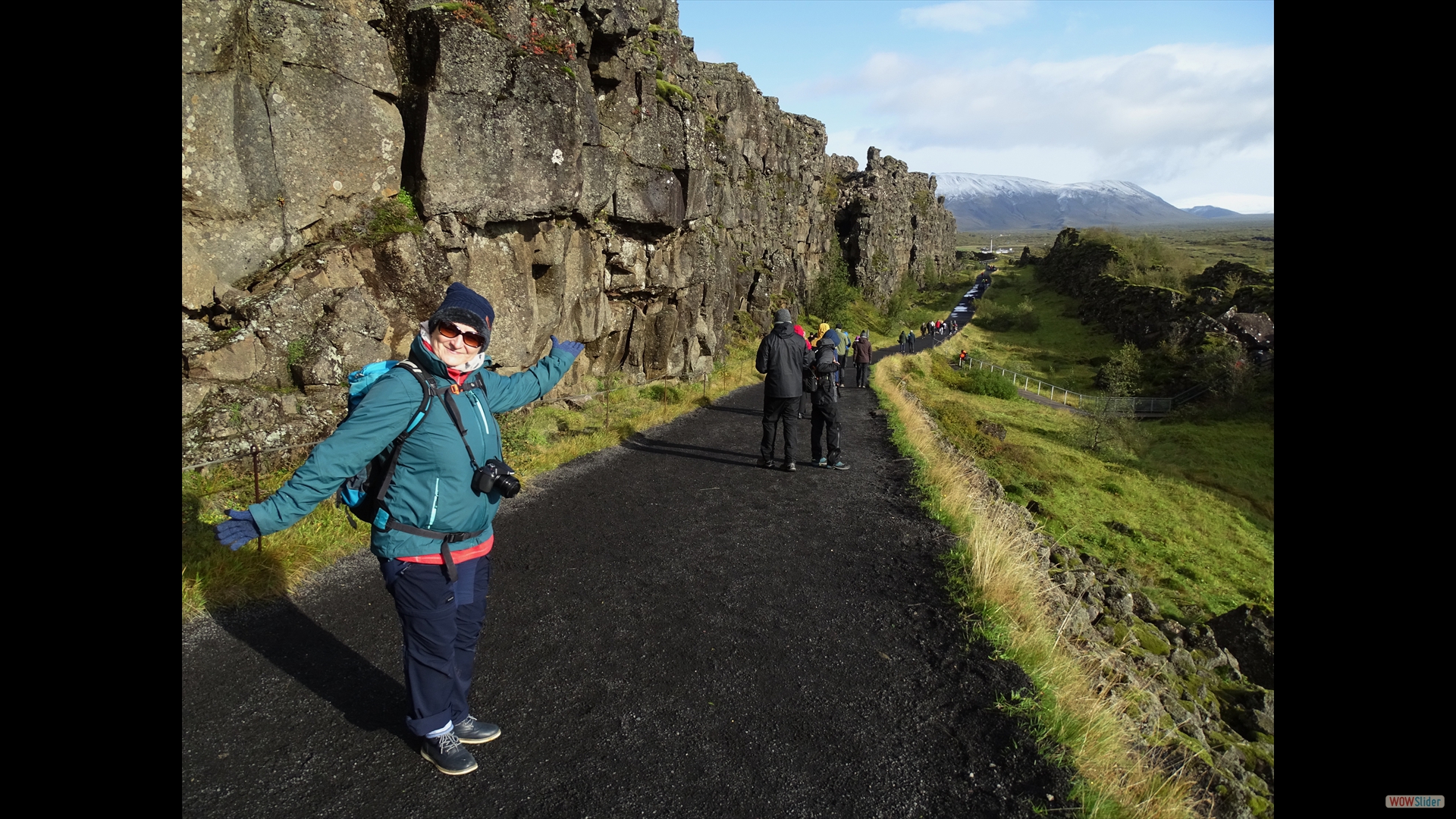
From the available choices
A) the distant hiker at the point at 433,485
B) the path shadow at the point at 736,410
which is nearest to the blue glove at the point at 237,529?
the distant hiker at the point at 433,485

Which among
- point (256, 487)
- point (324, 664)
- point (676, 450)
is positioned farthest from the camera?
point (676, 450)

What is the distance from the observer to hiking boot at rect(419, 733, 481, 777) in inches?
154

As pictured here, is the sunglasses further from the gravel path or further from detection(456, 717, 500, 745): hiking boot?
the gravel path

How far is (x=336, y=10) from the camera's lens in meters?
12.2

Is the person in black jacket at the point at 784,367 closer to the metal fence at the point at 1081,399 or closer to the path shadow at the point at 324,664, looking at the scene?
the path shadow at the point at 324,664

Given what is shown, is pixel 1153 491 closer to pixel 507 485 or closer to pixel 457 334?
pixel 507 485

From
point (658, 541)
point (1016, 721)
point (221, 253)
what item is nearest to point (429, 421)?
point (1016, 721)

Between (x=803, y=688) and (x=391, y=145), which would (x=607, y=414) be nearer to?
(x=391, y=145)

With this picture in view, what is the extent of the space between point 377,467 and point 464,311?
100cm

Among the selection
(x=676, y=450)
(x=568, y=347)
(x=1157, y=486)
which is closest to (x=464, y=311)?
(x=568, y=347)

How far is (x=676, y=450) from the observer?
13891mm

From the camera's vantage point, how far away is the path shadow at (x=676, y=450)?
12750 mm

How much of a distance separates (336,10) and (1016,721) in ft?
49.7

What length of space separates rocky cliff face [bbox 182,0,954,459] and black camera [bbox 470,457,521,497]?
770 cm
